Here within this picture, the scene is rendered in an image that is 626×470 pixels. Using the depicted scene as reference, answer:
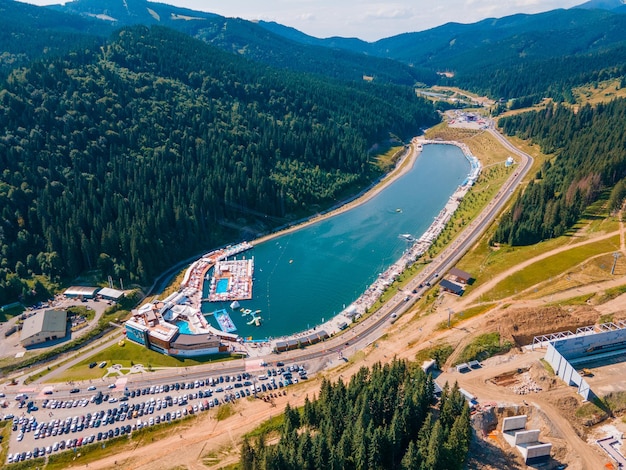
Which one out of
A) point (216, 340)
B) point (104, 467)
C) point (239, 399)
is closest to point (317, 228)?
point (216, 340)

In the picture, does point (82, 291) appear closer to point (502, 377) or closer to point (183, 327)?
point (183, 327)

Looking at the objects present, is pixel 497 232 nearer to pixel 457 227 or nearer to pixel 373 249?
pixel 457 227

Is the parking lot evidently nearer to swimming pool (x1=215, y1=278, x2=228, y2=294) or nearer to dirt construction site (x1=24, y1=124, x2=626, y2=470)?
dirt construction site (x1=24, y1=124, x2=626, y2=470)

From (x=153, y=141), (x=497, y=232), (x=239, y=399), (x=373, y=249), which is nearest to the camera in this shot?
(x=239, y=399)

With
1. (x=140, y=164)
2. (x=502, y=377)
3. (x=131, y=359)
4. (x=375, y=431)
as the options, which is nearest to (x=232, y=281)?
(x=131, y=359)

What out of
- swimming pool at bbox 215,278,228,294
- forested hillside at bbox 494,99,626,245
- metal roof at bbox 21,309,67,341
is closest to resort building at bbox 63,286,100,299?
metal roof at bbox 21,309,67,341

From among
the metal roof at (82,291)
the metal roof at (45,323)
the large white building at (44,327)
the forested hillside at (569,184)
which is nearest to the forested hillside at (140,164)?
the metal roof at (82,291)

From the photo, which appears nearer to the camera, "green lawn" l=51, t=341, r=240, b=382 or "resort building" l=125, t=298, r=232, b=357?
"green lawn" l=51, t=341, r=240, b=382
